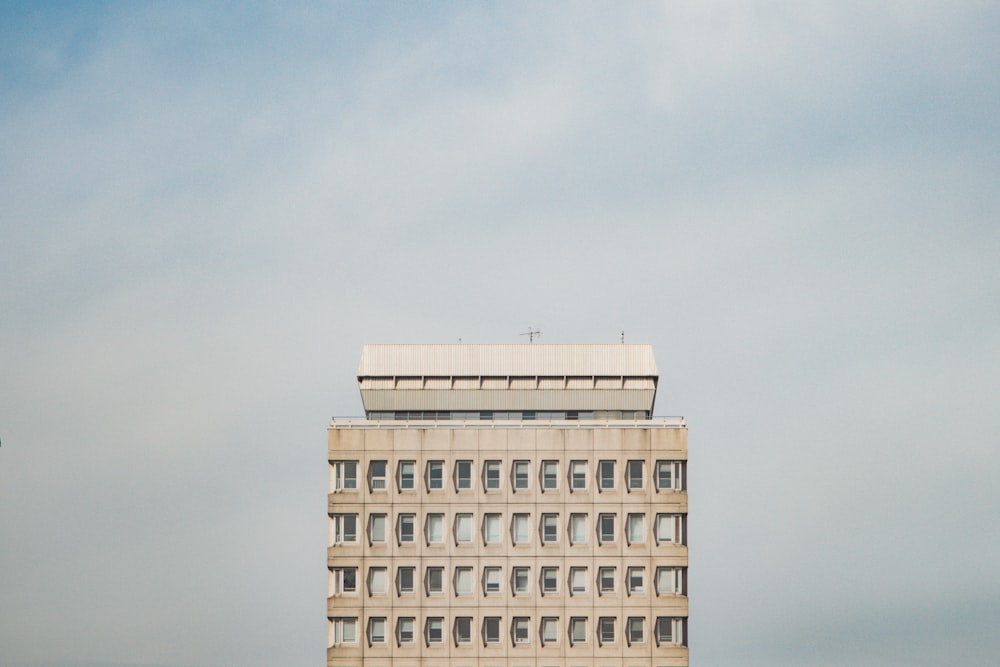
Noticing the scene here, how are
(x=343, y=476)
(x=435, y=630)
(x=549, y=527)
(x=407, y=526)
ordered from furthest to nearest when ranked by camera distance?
(x=343, y=476)
(x=549, y=527)
(x=407, y=526)
(x=435, y=630)

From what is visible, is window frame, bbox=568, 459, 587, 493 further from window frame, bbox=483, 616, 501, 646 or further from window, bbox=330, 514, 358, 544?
window, bbox=330, 514, 358, 544

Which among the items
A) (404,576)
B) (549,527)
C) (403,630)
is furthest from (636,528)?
(403,630)

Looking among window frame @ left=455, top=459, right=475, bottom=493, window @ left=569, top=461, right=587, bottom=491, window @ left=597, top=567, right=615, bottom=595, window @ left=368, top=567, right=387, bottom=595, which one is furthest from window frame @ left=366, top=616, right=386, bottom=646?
window @ left=569, top=461, right=587, bottom=491

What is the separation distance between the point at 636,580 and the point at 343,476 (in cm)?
2712

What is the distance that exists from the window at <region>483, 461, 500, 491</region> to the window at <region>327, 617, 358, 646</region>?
1641cm

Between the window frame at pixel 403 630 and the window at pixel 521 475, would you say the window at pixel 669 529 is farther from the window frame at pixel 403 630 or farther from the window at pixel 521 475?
the window frame at pixel 403 630

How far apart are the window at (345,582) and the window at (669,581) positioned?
2624cm

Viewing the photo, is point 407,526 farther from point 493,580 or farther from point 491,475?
point 493,580

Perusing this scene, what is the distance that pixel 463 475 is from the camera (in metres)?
176

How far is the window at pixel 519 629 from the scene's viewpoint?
6796 inches

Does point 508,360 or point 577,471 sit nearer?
point 577,471

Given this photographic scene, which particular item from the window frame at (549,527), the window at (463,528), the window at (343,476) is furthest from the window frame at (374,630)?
the window frame at (549,527)

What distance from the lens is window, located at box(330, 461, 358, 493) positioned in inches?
6890

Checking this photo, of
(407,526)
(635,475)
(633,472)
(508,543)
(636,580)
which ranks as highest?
(633,472)
